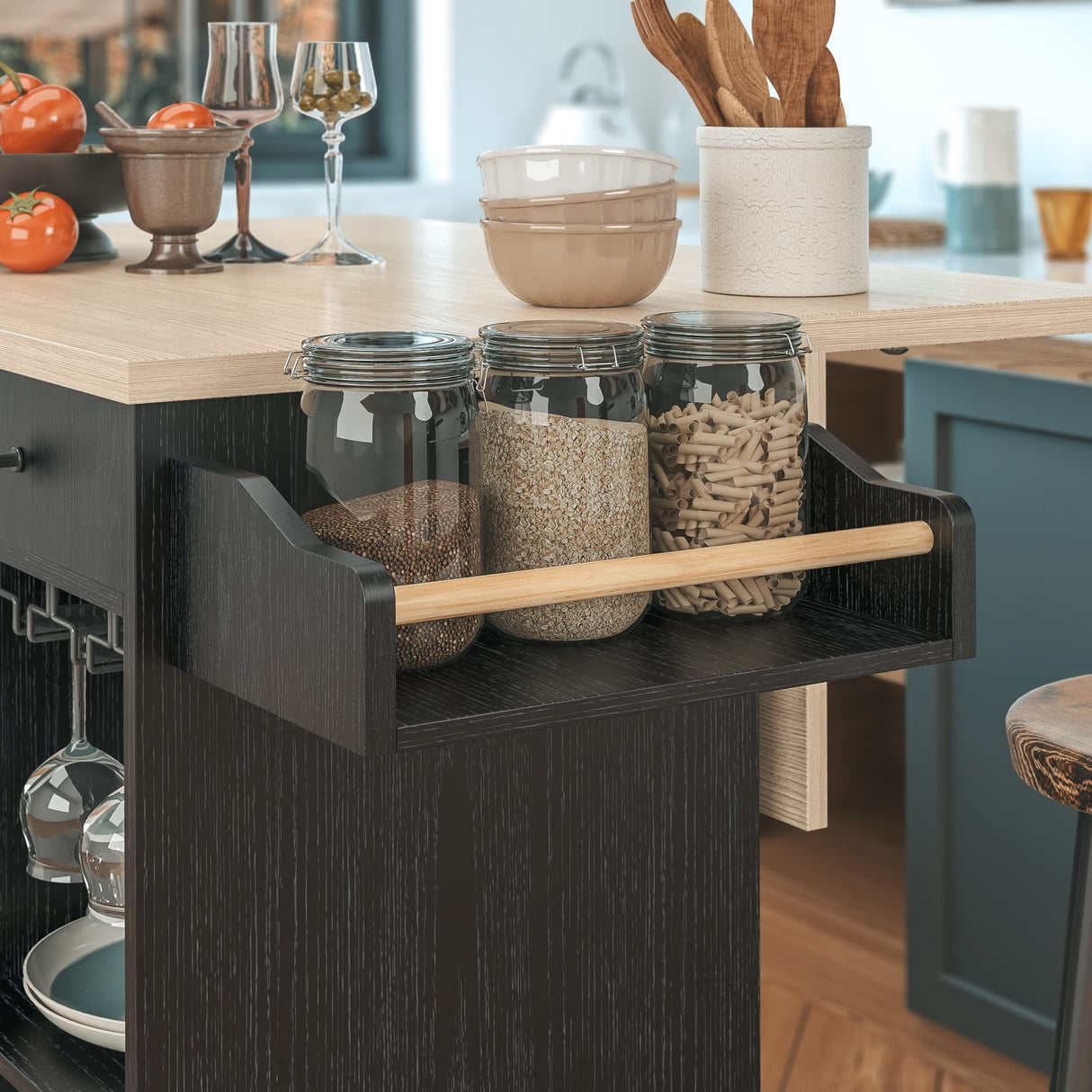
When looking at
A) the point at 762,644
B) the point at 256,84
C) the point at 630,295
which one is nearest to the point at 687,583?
the point at 762,644

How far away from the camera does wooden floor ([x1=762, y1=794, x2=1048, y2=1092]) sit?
220cm

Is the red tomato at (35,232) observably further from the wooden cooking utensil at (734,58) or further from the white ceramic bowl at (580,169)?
the wooden cooking utensil at (734,58)

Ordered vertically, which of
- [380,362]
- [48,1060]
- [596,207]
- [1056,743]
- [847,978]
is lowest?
[847,978]

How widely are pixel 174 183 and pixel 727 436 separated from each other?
695 millimetres

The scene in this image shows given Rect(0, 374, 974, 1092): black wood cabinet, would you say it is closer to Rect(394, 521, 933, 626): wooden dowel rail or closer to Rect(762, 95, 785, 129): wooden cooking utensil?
Rect(394, 521, 933, 626): wooden dowel rail

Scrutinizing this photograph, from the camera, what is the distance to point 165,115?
1.56 m

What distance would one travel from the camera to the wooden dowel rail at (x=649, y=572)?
86 centimetres

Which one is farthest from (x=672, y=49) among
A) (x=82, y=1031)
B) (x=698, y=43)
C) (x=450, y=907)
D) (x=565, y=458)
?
(x=82, y=1031)

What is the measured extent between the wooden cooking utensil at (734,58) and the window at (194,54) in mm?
2629

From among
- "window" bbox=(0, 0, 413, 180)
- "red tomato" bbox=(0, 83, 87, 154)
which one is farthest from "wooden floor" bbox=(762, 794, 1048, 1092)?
"window" bbox=(0, 0, 413, 180)

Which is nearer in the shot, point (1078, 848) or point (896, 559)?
point (896, 559)

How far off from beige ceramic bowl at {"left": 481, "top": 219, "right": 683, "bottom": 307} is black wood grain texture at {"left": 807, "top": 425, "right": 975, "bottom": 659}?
203 mm

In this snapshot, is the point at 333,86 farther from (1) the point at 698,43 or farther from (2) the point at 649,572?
(2) the point at 649,572

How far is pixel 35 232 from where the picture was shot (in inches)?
56.9
